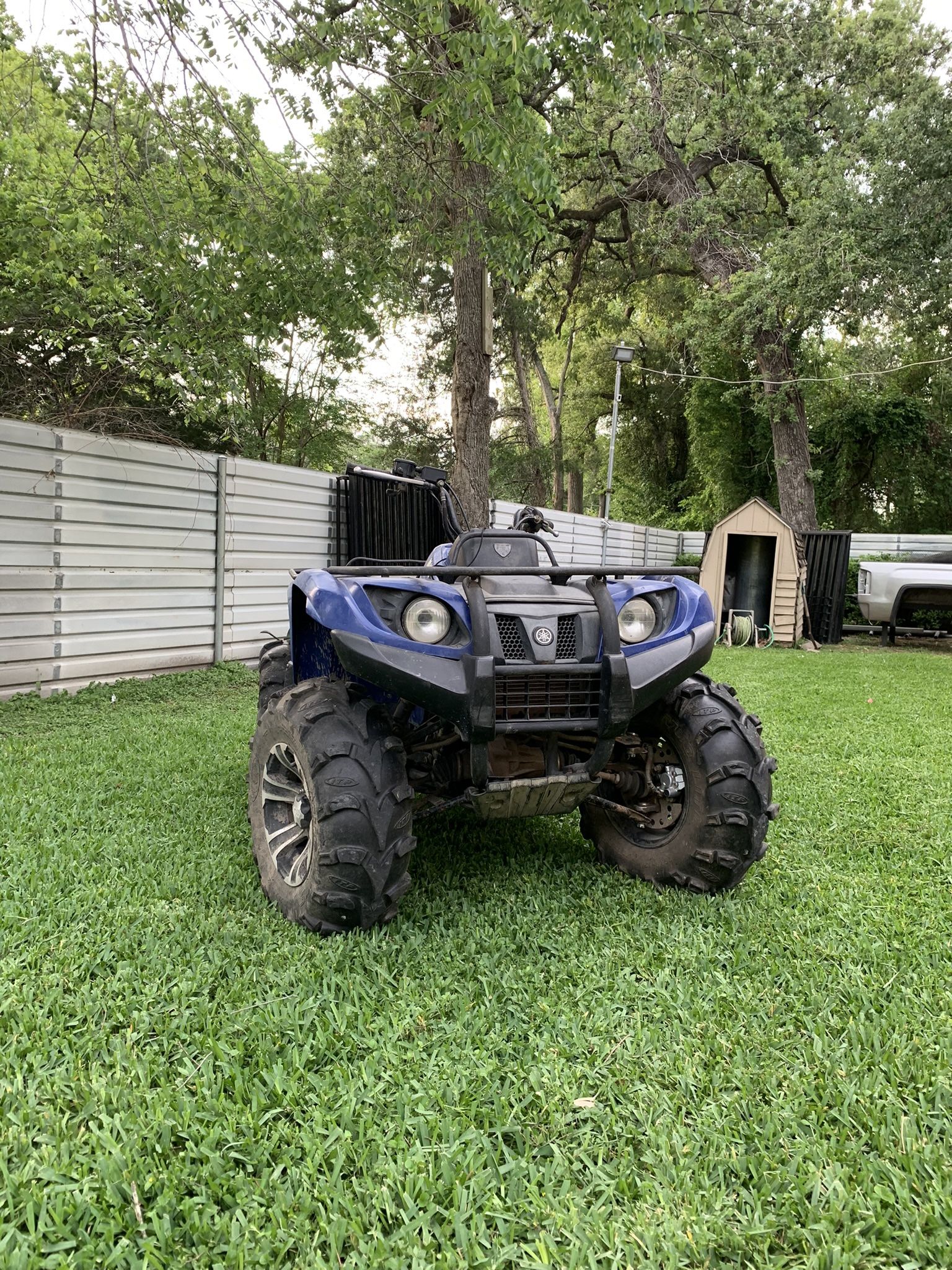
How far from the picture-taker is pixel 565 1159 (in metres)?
1.51

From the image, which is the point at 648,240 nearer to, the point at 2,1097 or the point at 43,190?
the point at 43,190

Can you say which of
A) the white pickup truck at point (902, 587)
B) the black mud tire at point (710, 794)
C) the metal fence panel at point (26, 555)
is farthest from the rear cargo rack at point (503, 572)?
the white pickup truck at point (902, 587)

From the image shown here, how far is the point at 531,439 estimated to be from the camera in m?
22.2

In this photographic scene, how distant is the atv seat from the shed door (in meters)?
10.2

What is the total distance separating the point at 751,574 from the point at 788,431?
432 centimetres

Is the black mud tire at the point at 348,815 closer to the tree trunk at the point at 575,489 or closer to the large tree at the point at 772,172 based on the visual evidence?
the large tree at the point at 772,172

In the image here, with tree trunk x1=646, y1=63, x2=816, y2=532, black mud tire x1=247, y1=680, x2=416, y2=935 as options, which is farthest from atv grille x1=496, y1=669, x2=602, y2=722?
tree trunk x1=646, y1=63, x2=816, y2=532

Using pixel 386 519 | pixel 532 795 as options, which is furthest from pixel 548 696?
pixel 386 519

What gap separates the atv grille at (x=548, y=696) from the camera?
7.63ft

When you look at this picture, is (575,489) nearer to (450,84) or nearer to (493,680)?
(450,84)

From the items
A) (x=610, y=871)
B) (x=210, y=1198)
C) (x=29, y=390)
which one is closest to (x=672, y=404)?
(x=29, y=390)

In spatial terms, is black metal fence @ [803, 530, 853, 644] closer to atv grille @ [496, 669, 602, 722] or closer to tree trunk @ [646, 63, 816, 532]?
tree trunk @ [646, 63, 816, 532]

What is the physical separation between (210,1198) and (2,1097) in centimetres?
52

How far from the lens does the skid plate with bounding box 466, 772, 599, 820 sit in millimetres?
2365
